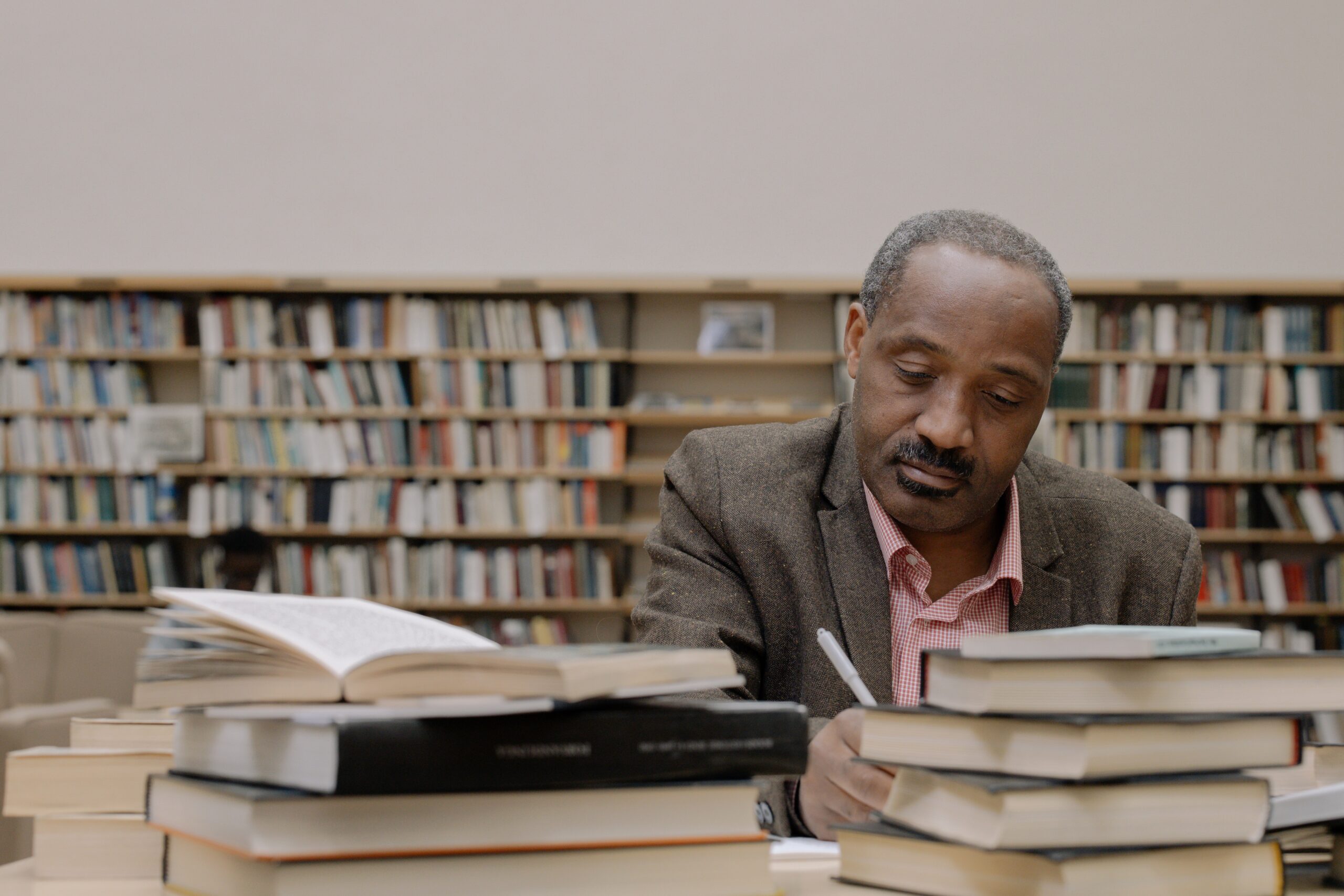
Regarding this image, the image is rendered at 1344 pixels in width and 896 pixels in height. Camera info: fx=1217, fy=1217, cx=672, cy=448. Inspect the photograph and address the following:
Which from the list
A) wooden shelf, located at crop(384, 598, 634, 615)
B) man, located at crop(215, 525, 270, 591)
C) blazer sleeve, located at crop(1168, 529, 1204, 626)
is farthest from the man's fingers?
wooden shelf, located at crop(384, 598, 634, 615)

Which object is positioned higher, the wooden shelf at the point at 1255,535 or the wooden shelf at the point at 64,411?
the wooden shelf at the point at 64,411

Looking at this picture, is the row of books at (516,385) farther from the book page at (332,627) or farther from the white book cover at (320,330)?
the book page at (332,627)

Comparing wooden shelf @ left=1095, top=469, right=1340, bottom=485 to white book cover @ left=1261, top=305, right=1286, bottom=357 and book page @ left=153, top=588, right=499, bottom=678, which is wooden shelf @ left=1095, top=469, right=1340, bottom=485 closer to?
white book cover @ left=1261, top=305, right=1286, bottom=357

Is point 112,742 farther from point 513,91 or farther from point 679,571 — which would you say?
point 513,91

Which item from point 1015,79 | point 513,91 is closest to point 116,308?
point 513,91

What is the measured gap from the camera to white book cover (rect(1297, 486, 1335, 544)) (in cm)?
555

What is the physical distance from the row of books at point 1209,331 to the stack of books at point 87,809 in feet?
17.2

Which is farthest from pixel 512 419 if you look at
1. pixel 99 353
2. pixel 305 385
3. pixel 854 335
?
pixel 854 335

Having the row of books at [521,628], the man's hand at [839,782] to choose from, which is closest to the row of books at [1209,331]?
the row of books at [521,628]

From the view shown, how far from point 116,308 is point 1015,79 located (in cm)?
445

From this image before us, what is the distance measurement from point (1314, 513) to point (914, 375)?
5025 mm

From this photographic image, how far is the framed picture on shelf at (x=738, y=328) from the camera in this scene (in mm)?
5785

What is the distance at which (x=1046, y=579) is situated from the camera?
1.46m

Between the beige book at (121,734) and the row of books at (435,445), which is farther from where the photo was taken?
the row of books at (435,445)
